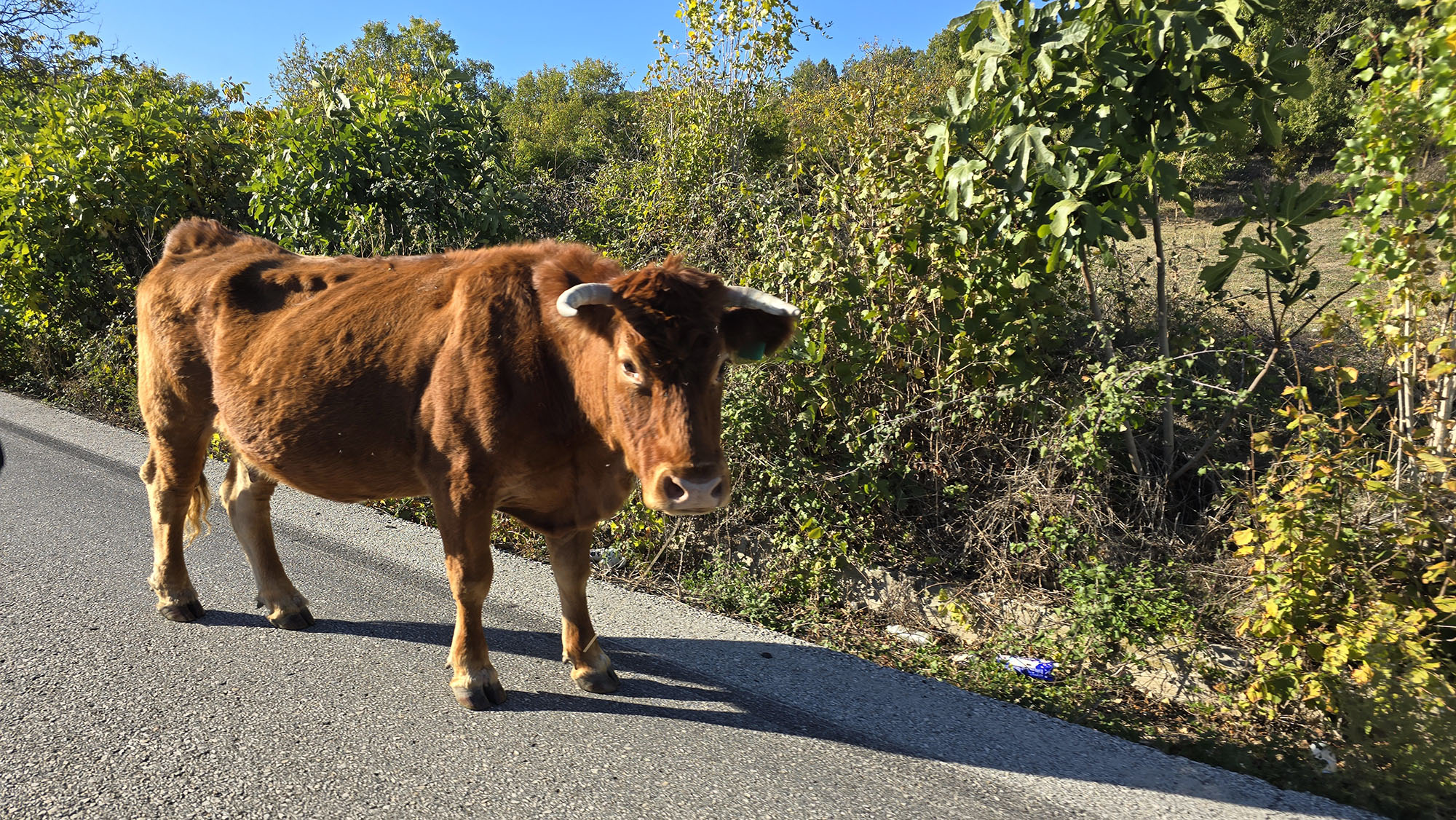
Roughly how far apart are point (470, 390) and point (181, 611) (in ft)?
7.21

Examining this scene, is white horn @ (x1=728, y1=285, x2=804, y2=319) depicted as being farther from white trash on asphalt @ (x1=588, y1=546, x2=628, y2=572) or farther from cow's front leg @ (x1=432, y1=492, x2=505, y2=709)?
white trash on asphalt @ (x1=588, y1=546, x2=628, y2=572)

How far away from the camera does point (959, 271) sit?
5.30m

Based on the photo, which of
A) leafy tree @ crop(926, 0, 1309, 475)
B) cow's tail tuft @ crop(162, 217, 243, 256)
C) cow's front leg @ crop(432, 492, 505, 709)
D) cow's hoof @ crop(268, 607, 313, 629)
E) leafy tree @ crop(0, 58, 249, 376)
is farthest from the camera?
leafy tree @ crop(0, 58, 249, 376)

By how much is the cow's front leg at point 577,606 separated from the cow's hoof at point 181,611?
2.00 m

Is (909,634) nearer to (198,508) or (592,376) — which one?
(592,376)

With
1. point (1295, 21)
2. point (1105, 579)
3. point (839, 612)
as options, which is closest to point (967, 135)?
point (1105, 579)

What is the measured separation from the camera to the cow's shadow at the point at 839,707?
11.0ft

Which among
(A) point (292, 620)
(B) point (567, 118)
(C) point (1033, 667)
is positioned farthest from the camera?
(B) point (567, 118)

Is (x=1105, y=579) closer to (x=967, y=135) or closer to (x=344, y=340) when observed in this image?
(x=967, y=135)

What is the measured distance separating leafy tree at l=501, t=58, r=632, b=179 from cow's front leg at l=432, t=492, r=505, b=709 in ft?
25.7

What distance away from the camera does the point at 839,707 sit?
3.82m

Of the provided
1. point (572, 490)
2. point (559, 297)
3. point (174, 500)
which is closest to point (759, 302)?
point (559, 297)

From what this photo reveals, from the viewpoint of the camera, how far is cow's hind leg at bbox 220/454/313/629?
4.54 meters

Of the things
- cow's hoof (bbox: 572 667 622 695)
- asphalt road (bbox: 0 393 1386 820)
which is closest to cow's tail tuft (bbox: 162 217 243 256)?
asphalt road (bbox: 0 393 1386 820)
